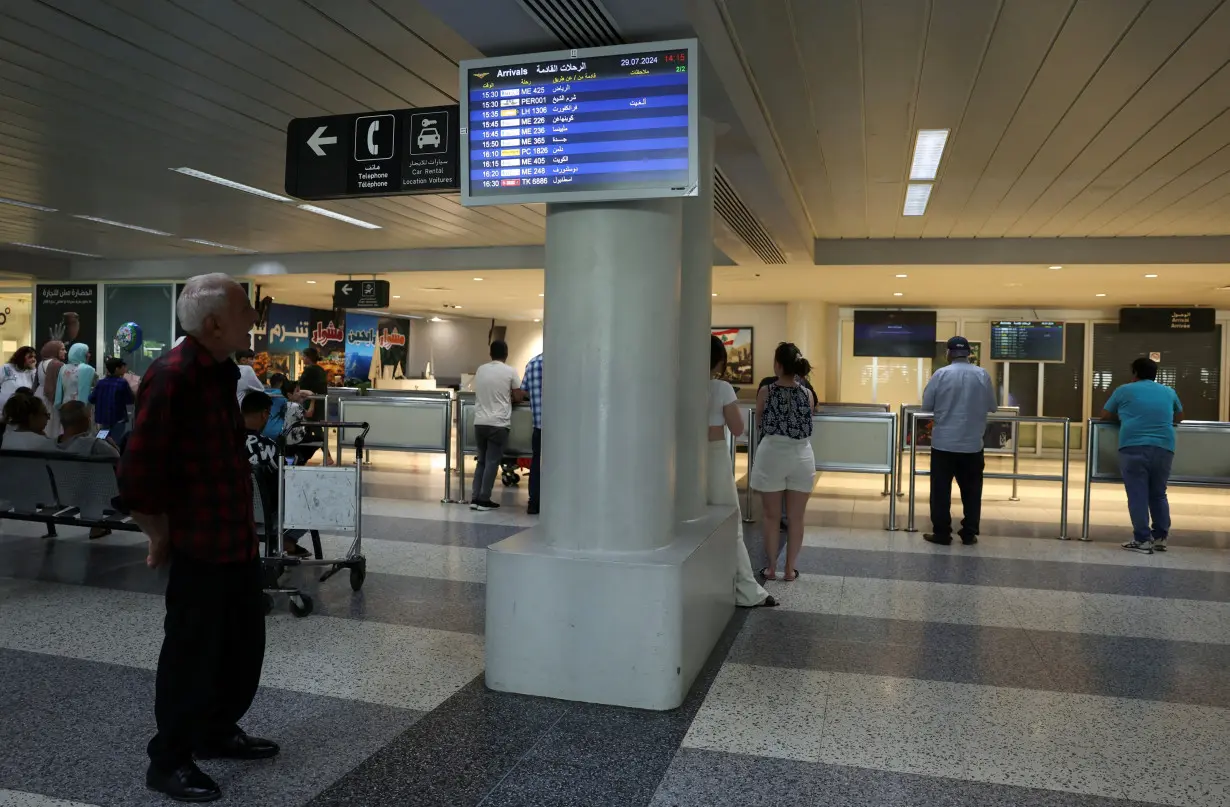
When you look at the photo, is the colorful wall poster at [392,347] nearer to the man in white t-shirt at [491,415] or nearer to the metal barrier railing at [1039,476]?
the man in white t-shirt at [491,415]

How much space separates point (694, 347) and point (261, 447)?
2.57 metres

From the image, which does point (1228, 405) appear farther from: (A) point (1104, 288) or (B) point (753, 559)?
(B) point (753, 559)

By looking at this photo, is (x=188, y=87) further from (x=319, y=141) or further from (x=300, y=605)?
(x=300, y=605)

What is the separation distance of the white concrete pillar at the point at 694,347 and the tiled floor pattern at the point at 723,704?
84 centimetres

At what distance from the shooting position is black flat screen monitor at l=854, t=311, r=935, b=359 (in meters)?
17.2

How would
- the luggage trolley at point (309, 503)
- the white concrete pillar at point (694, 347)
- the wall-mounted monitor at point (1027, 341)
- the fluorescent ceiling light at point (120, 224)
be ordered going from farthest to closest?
the wall-mounted monitor at point (1027, 341)
the fluorescent ceiling light at point (120, 224)
the luggage trolley at point (309, 503)
the white concrete pillar at point (694, 347)

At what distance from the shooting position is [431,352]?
26484mm

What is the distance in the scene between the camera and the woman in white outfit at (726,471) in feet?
17.4

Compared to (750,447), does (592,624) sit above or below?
below

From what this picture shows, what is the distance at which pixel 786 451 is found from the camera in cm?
584

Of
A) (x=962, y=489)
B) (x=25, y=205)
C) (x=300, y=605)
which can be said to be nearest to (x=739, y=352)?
(x=962, y=489)

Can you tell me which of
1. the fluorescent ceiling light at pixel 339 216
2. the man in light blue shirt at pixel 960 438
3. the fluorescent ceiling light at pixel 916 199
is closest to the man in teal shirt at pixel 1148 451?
the man in light blue shirt at pixel 960 438

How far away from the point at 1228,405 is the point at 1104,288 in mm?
5381

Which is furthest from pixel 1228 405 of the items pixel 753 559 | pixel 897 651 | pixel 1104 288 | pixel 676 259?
pixel 676 259
